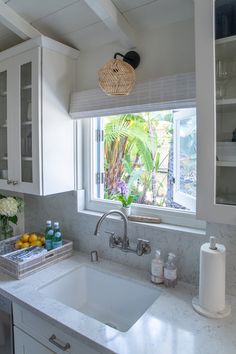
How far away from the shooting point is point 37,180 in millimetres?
1506

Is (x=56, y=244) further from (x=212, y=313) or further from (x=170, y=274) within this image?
(x=212, y=313)

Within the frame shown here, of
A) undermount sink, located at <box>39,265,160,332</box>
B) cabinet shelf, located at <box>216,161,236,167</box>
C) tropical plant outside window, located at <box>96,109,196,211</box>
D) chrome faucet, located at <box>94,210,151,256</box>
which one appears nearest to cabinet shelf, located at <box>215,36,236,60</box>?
cabinet shelf, located at <box>216,161,236,167</box>

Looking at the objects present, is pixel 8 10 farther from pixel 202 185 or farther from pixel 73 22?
pixel 202 185

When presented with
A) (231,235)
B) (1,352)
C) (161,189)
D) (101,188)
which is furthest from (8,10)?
Answer: (1,352)

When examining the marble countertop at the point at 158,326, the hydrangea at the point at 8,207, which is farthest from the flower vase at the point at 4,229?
the marble countertop at the point at 158,326

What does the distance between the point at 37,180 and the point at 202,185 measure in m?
0.96

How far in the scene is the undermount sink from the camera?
1338mm

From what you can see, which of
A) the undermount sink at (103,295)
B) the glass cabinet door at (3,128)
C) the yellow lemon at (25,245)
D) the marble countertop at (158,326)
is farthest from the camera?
the glass cabinet door at (3,128)

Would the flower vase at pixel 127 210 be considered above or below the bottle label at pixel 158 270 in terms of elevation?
above

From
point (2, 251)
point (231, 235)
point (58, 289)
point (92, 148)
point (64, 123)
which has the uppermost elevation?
point (64, 123)

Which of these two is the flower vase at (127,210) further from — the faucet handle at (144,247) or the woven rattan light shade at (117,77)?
the woven rattan light shade at (117,77)

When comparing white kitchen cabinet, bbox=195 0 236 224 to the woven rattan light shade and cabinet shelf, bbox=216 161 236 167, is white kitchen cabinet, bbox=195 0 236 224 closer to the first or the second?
cabinet shelf, bbox=216 161 236 167

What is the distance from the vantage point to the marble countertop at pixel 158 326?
89 centimetres

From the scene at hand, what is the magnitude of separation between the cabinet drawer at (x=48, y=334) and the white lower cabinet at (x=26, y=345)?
0.8 inches
